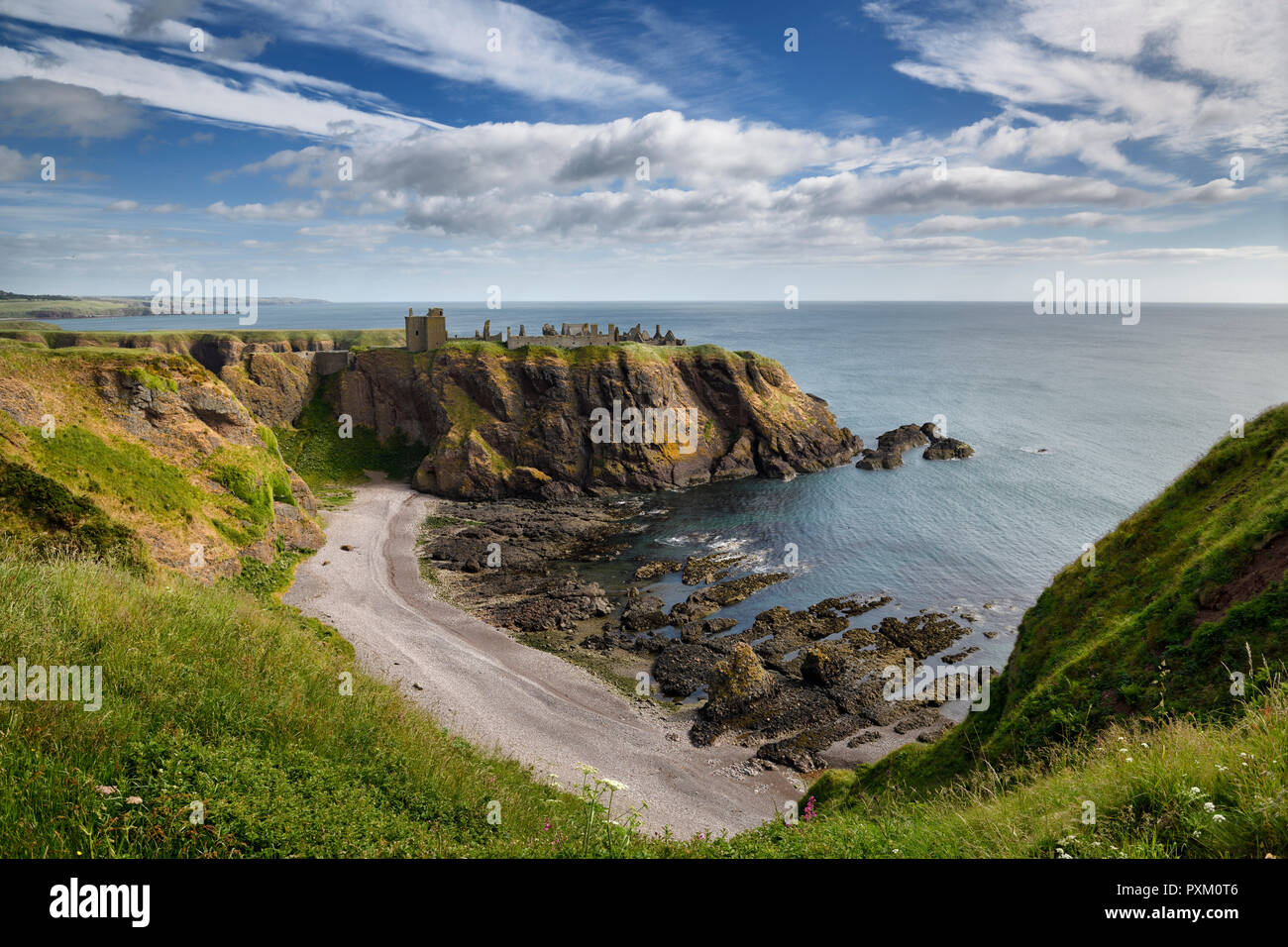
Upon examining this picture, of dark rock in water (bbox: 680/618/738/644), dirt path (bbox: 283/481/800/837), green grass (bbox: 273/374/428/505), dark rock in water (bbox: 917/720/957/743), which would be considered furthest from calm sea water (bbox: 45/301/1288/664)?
green grass (bbox: 273/374/428/505)

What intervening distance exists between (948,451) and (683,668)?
5995 cm

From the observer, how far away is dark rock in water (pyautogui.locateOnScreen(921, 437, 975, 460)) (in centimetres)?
8150

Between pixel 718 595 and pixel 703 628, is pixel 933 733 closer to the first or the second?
pixel 703 628

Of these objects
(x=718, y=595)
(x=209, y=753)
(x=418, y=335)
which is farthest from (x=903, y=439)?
(x=209, y=753)

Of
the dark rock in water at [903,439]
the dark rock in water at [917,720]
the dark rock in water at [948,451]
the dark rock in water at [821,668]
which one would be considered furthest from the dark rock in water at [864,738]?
the dark rock in water at [903,439]

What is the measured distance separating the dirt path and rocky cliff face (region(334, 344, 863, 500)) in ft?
87.6

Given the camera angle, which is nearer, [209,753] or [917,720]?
[209,753]

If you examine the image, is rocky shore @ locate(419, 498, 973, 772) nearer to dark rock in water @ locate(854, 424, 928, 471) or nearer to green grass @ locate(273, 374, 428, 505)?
green grass @ locate(273, 374, 428, 505)

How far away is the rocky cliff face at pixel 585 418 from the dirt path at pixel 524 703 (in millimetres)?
26697

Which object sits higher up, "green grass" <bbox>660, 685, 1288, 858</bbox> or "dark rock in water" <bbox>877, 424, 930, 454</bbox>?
"dark rock in water" <bbox>877, 424, 930, 454</bbox>

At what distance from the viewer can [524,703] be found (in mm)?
33188

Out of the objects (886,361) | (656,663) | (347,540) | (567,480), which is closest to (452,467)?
(567,480)

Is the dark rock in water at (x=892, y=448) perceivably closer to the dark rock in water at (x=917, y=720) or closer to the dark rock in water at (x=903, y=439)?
the dark rock in water at (x=903, y=439)
